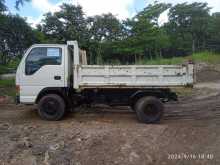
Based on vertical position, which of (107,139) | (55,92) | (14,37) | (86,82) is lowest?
(107,139)

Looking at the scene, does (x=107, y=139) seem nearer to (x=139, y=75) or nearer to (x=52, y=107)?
(x=139, y=75)

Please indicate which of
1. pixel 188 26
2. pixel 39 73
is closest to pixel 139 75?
pixel 39 73

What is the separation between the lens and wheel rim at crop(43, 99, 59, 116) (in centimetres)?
1051

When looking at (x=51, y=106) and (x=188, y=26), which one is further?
(x=188, y=26)

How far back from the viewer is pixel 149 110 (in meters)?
10.3

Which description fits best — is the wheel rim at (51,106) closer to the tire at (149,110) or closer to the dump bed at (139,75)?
the dump bed at (139,75)

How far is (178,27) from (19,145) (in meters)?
48.2

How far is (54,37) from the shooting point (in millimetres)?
42156

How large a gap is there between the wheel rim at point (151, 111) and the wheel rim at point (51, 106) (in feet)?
8.42

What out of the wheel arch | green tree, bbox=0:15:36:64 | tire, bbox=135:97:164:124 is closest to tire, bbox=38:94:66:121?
the wheel arch

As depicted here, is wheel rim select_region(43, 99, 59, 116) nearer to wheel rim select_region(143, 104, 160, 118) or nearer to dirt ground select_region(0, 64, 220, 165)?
dirt ground select_region(0, 64, 220, 165)

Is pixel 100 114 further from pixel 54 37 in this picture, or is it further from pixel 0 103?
pixel 54 37

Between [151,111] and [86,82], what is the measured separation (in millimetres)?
2024

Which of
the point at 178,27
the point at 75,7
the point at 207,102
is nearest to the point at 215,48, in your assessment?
the point at 178,27
